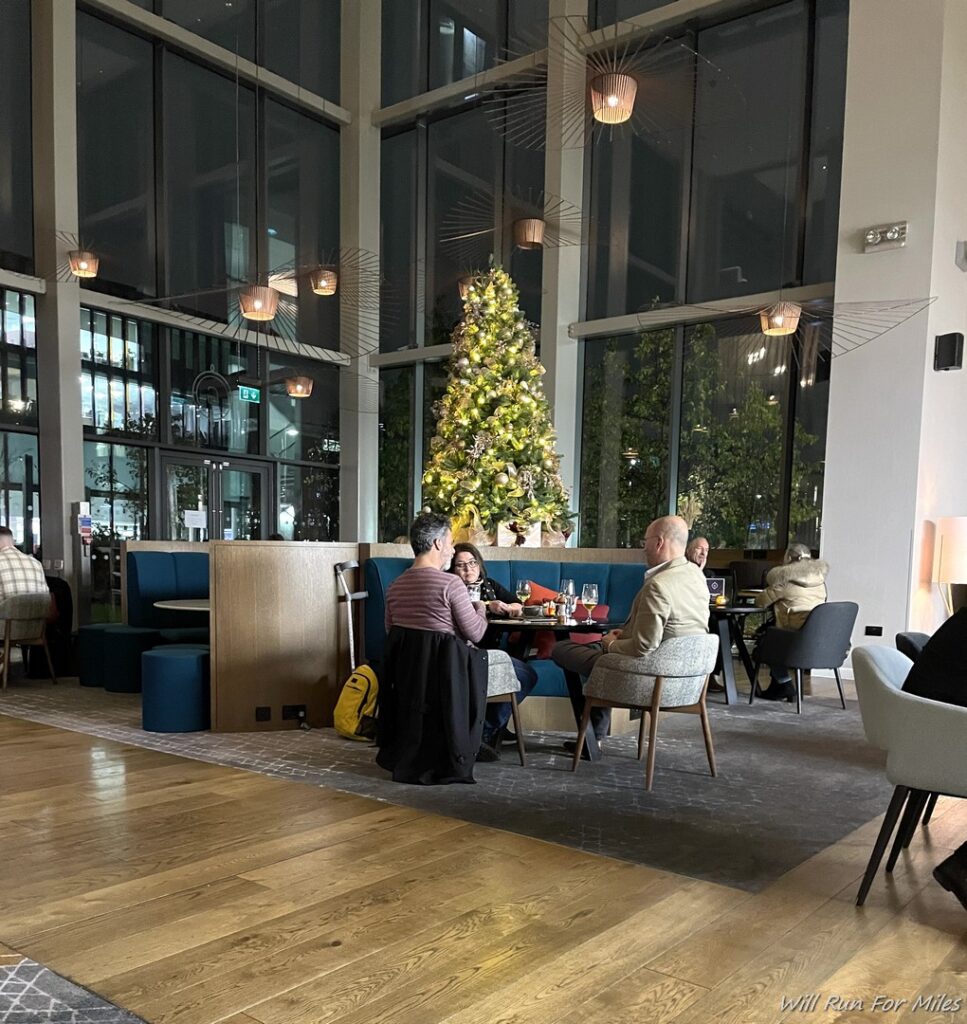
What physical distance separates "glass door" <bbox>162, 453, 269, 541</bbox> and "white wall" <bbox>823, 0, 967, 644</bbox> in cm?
699

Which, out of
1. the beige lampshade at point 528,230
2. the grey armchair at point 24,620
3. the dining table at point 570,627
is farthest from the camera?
the beige lampshade at point 528,230

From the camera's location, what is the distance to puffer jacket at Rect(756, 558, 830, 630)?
21.9 feet

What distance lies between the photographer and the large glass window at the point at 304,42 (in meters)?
11.7

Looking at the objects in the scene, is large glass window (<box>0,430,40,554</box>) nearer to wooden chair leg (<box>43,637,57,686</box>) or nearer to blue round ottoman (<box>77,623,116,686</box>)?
wooden chair leg (<box>43,637,57,686</box>)

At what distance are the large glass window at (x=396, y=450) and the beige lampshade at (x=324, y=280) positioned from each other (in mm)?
3300

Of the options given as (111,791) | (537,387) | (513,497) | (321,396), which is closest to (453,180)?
(321,396)

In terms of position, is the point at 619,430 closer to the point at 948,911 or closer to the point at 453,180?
the point at 453,180

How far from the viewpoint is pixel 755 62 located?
935cm

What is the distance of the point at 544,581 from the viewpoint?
6246mm

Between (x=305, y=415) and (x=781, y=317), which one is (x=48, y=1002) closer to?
(x=781, y=317)

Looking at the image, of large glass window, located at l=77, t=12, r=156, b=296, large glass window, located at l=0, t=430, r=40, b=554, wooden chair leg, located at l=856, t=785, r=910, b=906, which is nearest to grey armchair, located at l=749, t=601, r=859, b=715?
wooden chair leg, located at l=856, t=785, r=910, b=906

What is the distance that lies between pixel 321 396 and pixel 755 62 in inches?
283

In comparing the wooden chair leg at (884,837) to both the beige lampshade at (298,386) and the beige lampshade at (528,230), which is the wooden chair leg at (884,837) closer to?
the beige lampshade at (528,230)

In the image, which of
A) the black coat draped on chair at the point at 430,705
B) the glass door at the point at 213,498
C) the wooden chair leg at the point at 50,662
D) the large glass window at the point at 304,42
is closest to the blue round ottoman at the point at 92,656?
the wooden chair leg at the point at 50,662
